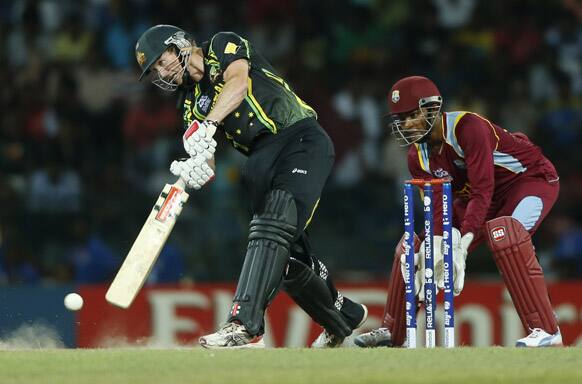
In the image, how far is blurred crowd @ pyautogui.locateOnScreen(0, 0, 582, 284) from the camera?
1068 cm

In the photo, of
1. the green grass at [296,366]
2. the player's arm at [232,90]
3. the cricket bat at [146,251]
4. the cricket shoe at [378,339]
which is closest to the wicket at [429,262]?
the green grass at [296,366]

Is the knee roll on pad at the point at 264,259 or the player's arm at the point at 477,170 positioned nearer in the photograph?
the knee roll on pad at the point at 264,259

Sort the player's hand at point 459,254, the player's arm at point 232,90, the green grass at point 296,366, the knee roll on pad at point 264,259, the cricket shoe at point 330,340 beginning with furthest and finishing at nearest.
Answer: the cricket shoe at point 330,340
the player's hand at point 459,254
the player's arm at point 232,90
the knee roll on pad at point 264,259
the green grass at point 296,366

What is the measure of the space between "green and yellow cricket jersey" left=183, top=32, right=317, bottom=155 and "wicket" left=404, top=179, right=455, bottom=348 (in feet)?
2.40

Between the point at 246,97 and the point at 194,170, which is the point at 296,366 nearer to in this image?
the point at 194,170

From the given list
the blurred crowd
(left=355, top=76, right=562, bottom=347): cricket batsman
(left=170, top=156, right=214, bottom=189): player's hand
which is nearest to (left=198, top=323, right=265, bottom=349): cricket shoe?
(left=170, top=156, right=214, bottom=189): player's hand

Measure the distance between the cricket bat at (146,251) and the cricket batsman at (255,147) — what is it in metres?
0.11

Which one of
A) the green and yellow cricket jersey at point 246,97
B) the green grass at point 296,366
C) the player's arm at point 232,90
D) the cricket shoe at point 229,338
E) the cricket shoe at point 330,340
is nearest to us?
the green grass at point 296,366

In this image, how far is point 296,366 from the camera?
5.32 meters

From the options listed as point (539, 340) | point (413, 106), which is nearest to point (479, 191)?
point (413, 106)

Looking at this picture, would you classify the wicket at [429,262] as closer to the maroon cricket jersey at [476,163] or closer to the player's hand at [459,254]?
the player's hand at [459,254]

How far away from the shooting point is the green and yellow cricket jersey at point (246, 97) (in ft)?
21.1

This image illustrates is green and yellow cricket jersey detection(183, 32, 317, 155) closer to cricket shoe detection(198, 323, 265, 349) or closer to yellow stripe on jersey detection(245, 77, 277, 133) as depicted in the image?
yellow stripe on jersey detection(245, 77, 277, 133)

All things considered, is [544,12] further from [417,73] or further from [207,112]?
[207,112]
